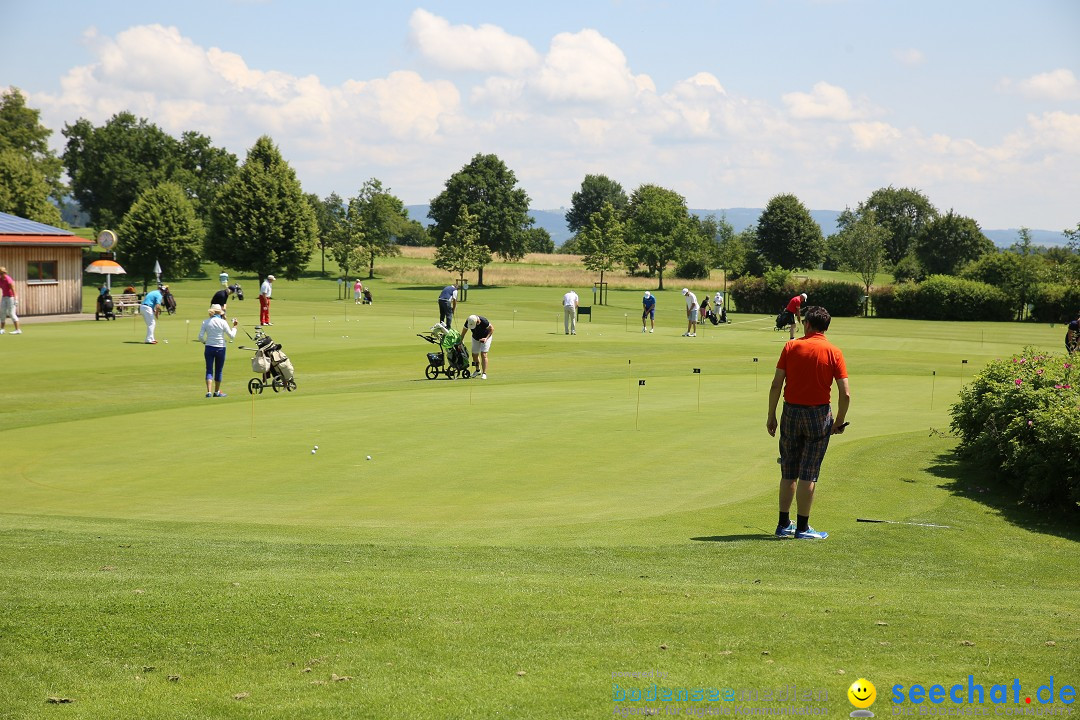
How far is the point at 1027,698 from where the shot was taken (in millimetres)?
5605

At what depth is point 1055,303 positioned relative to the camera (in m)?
66.1

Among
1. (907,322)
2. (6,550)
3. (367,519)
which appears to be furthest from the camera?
(907,322)

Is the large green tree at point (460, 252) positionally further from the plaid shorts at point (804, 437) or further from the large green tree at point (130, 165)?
the plaid shorts at point (804, 437)

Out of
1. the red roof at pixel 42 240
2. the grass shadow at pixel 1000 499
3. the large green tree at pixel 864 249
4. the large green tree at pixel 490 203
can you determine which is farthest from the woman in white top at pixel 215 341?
the large green tree at pixel 490 203

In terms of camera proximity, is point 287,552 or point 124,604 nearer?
point 124,604

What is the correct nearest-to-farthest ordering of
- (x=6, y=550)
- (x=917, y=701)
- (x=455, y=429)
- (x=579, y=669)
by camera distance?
(x=917, y=701), (x=579, y=669), (x=6, y=550), (x=455, y=429)

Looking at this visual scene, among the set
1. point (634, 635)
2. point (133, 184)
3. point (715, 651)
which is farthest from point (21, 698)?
point (133, 184)

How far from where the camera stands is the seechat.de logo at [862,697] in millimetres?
5371

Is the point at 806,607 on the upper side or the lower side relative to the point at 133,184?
lower

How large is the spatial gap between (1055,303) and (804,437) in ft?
212

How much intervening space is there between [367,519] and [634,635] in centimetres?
542

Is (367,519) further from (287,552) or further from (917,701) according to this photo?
(917,701)

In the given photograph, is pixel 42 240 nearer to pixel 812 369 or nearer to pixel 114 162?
pixel 812 369

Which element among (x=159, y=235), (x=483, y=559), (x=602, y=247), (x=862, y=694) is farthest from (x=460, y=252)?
(x=862, y=694)
